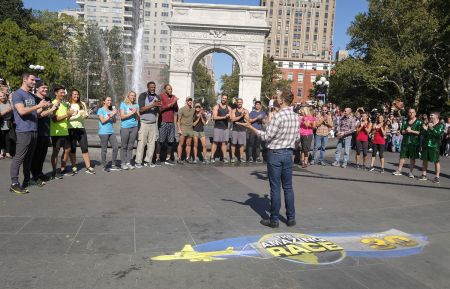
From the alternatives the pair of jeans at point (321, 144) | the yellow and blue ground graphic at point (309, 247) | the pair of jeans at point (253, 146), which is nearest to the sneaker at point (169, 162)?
the pair of jeans at point (253, 146)

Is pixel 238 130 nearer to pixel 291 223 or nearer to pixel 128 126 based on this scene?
pixel 128 126

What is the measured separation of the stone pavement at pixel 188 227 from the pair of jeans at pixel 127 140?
22.5 inches

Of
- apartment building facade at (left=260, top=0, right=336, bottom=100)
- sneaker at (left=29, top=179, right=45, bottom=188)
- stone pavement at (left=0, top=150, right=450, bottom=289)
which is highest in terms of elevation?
apartment building facade at (left=260, top=0, right=336, bottom=100)

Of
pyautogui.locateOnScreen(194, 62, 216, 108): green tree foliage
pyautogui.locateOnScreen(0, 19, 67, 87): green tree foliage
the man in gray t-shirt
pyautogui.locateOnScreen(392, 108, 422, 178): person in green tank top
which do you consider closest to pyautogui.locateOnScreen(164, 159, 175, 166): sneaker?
the man in gray t-shirt

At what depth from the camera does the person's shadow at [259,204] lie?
5.87 metres

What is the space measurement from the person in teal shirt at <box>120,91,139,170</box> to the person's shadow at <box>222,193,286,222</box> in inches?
147

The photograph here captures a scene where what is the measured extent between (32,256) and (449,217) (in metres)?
6.16

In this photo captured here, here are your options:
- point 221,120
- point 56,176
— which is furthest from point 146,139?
point 56,176

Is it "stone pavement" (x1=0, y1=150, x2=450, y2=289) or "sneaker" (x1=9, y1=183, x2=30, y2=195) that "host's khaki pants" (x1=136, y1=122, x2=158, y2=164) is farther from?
"sneaker" (x1=9, y1=183, x2=30, y2=195)

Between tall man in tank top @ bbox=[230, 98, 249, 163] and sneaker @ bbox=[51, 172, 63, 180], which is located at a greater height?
tall man in tank top @ bbox=[230, 98, 249, 163]

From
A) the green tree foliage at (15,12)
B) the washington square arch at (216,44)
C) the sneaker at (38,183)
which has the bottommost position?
the sneaker at (38,183)

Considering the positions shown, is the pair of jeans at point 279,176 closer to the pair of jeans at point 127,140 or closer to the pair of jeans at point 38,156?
the pair of jeans at point 38,156

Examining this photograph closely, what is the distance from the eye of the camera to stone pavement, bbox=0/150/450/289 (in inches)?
138

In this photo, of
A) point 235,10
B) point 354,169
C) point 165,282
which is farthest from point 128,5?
point 165,282
